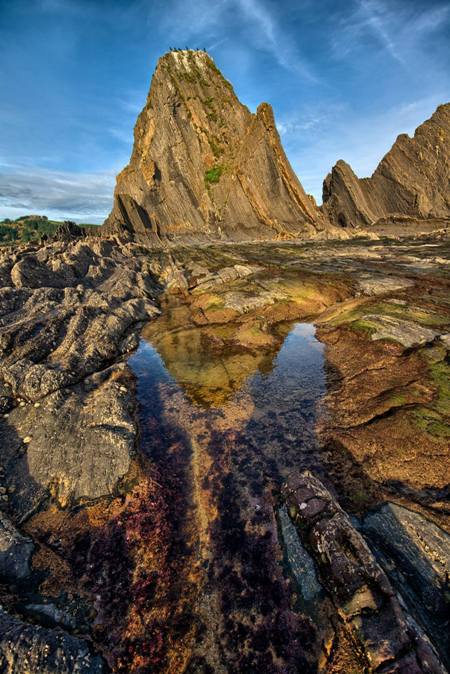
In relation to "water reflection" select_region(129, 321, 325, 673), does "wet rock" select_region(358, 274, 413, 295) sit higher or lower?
higher

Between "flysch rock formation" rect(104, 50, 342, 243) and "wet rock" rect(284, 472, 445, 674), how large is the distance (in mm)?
95093

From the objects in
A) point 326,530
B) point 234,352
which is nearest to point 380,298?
point 234,352

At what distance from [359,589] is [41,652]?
6.65m

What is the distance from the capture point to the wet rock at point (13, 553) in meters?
7.87

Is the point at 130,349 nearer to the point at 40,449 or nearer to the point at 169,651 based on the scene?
the point at 40,449

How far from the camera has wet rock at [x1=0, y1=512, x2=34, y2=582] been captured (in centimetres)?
787

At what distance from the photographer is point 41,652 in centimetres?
595

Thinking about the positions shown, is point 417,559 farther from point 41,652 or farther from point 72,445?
point 72,445

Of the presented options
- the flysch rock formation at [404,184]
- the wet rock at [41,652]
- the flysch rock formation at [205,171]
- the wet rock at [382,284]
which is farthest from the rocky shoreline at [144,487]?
the flysch rock formation at [404,184]

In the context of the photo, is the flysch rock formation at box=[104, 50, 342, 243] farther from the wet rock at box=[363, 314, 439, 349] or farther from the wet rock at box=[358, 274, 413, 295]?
the wet rock at box=[363, 314, 439, 349]

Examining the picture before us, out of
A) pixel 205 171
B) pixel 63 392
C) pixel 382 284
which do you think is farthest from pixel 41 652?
pixel 205 171

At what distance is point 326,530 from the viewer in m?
7.57

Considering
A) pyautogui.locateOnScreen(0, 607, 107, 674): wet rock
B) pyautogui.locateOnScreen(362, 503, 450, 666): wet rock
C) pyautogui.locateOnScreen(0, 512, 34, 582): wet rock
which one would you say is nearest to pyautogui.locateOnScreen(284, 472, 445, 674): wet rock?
pyautogui.locateOnScreen(362, 503, 450, 666): wet rock

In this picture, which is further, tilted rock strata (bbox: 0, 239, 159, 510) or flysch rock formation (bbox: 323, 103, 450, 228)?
flysch rock formation (bbox: 323, 103, 450, 228)
